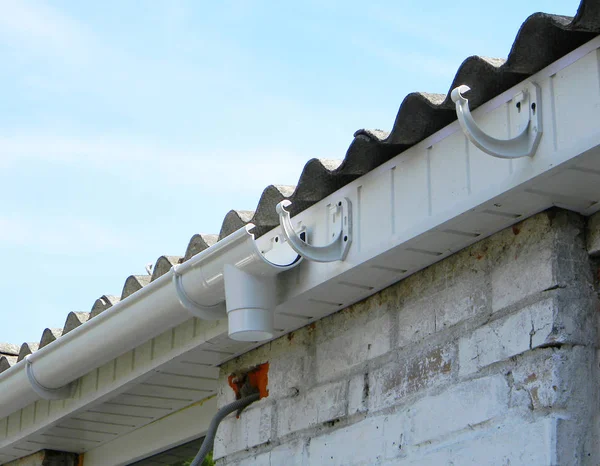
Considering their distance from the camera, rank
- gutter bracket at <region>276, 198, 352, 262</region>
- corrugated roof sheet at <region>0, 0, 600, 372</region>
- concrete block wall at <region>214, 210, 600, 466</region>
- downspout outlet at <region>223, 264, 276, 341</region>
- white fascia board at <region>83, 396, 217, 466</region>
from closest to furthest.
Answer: corrugated roof sheet at <region>0, 0, 600, 372</region> → concrete block wall at <region>214, 210, 600, 466</region> → gutter bracket at <region>276, 198, 352, 262</region> → downspout outlet at <region>223, 264, 276, 341</region> → white fascia board at <region>83, 396, 217, 466</region>

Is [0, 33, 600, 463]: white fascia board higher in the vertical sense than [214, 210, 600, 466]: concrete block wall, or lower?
higher

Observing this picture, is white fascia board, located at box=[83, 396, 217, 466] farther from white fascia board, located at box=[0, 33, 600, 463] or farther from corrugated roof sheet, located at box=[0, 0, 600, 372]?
white fascia board, located at box=[0, 33, 600, 463]

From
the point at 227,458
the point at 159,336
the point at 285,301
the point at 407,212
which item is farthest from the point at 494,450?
the point at 159,336

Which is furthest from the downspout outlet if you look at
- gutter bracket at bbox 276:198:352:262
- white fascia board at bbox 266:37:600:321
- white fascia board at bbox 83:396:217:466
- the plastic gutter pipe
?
white fascia board at bbox 83:396:217:466

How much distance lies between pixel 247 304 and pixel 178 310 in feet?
1.46

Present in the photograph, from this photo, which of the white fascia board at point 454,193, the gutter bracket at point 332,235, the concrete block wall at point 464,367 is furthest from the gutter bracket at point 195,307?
the gutter bracket at point 332,235

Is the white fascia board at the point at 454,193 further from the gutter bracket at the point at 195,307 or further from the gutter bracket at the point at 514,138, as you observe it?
the gutter bracket at the point at 195,307

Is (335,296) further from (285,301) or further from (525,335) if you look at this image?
(525,335)

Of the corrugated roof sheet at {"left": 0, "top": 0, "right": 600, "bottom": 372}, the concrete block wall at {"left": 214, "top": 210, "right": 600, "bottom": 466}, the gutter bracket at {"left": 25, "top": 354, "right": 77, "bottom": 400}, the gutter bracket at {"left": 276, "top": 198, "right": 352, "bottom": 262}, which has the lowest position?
the concrete block wall at {"left": 214, "top": 210, "right": 600, "bottom": 466}

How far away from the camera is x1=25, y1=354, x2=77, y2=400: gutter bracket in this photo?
4914 mm

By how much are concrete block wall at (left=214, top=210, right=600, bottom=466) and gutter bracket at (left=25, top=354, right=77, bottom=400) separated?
4.02 ft

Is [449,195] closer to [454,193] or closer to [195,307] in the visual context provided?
[454,193]

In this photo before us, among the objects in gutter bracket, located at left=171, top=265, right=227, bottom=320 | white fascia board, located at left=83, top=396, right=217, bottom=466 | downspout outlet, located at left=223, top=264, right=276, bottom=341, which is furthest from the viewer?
white fascia board, located at left=83, top=396, right=217, bottom=466

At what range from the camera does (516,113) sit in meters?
3.09
